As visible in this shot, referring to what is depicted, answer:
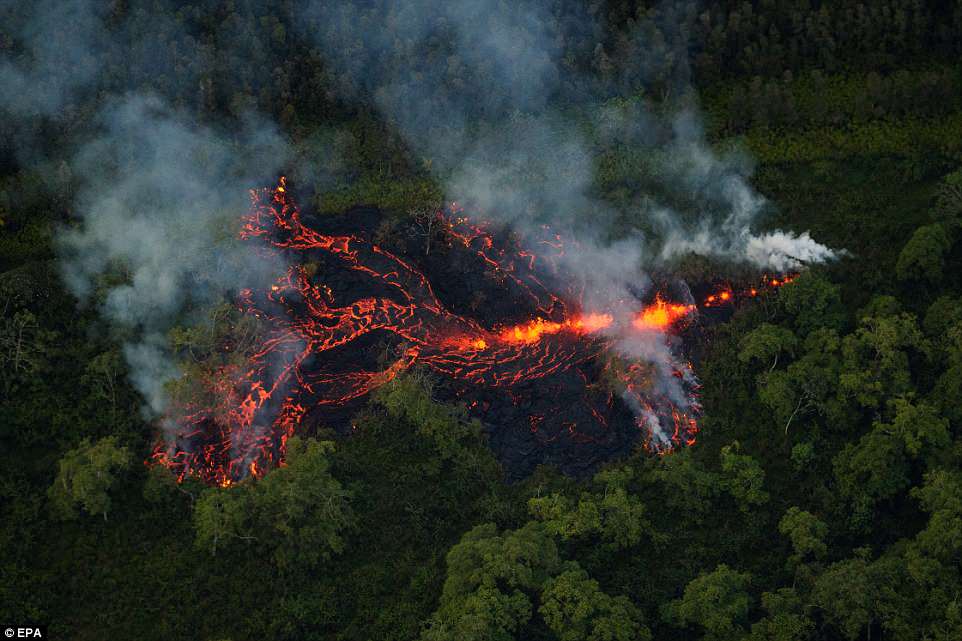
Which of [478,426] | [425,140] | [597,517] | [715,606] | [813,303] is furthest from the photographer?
[425,140]

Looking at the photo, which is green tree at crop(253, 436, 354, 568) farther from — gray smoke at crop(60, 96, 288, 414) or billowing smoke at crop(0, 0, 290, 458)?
gray smoke at crop(60, 96, 288, 414)

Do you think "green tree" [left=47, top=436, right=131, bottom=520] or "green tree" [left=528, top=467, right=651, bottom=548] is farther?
"green tree" [left=47, top=436, right=131, bottom=520]

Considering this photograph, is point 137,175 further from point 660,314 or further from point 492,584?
point 492,584

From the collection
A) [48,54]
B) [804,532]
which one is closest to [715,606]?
[804,532]

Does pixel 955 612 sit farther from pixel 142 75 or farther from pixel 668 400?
pixel 142 75

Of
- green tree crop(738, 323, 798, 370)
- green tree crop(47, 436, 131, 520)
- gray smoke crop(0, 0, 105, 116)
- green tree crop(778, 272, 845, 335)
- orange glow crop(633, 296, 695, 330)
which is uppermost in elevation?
gray smoke crop(0, 0, 105, 116)

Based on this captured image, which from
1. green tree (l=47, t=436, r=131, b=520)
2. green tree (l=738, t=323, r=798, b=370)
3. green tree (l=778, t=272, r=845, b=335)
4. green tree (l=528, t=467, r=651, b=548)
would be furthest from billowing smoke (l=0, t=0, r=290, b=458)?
green tree (l=778, t=272, r=845, b=335)
